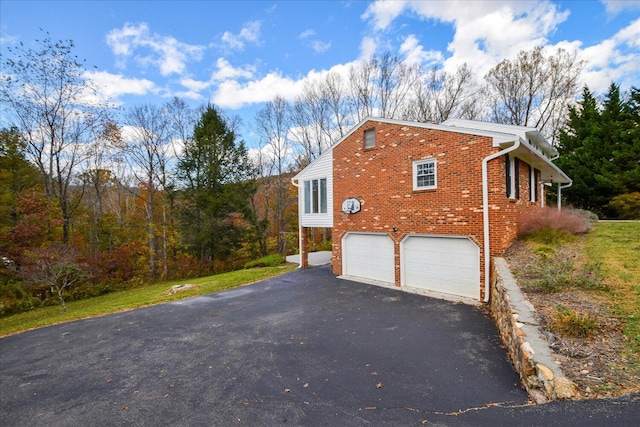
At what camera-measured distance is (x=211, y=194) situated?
2039 cm

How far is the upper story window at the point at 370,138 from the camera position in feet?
35.7

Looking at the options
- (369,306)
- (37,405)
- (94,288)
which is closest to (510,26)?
(369,306)

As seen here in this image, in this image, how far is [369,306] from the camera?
322 inches

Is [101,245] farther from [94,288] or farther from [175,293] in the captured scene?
[175,293]

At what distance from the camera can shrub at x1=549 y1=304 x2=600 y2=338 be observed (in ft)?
13.0

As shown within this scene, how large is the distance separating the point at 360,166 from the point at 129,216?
23105 millimetres

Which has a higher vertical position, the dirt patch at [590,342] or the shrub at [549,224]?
the shrub at [549,224]

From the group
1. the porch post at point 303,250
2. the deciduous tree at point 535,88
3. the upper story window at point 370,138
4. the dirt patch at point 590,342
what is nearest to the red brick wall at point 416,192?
the upper story window at point 370,138

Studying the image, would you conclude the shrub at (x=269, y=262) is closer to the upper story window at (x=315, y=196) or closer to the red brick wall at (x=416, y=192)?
the upper story window at (x=315, y=196)

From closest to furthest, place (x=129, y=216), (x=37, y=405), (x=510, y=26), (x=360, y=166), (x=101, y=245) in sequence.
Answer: (x=37, y=405) < (x=360, y=166) < (x=510, y=26) < (x=101, y=245) < (x=129, y=216)

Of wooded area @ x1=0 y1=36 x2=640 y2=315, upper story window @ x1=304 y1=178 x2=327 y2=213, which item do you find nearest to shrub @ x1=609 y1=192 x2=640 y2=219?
wooded area @ x1=0 y1=36 x2=640 y2=315

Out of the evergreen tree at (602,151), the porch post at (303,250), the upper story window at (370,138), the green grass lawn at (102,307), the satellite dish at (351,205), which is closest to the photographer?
the green grass lawn at (102,307)

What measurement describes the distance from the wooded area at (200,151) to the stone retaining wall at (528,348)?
59.1 ft

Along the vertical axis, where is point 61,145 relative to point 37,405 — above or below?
above
